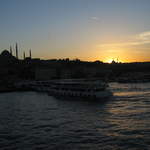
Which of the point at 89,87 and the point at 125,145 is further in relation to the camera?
the point at 89,87

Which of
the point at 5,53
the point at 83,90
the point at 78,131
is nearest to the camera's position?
the point at 78,131

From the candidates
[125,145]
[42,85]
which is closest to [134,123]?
[125,145]

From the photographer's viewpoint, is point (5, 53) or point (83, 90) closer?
point (83, 90)

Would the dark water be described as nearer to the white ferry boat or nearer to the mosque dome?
the white ferry boat

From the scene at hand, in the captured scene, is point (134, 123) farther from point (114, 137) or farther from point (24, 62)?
point (24, 62)

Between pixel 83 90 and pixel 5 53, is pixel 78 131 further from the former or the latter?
pixel 5 53

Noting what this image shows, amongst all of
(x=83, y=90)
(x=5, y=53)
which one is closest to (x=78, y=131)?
(x=83, y=90)

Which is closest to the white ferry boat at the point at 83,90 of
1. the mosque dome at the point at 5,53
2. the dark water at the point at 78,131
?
the dark water at the point at 78,131

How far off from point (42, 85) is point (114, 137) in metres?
43.0

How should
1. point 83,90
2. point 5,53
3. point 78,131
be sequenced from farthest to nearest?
point 5,53 < point 83,90 < point 78,131

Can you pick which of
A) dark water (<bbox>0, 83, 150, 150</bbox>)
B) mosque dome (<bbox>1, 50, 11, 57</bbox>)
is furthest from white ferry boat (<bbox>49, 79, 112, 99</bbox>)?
mosque dome (<bbox>1, 50, 11, 57</bbox>)

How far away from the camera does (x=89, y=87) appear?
39875 mm

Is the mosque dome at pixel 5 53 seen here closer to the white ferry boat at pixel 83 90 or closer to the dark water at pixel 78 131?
the white ferry boat at pixel 83 90

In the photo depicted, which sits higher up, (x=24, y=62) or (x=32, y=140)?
(x=24, y=62)
